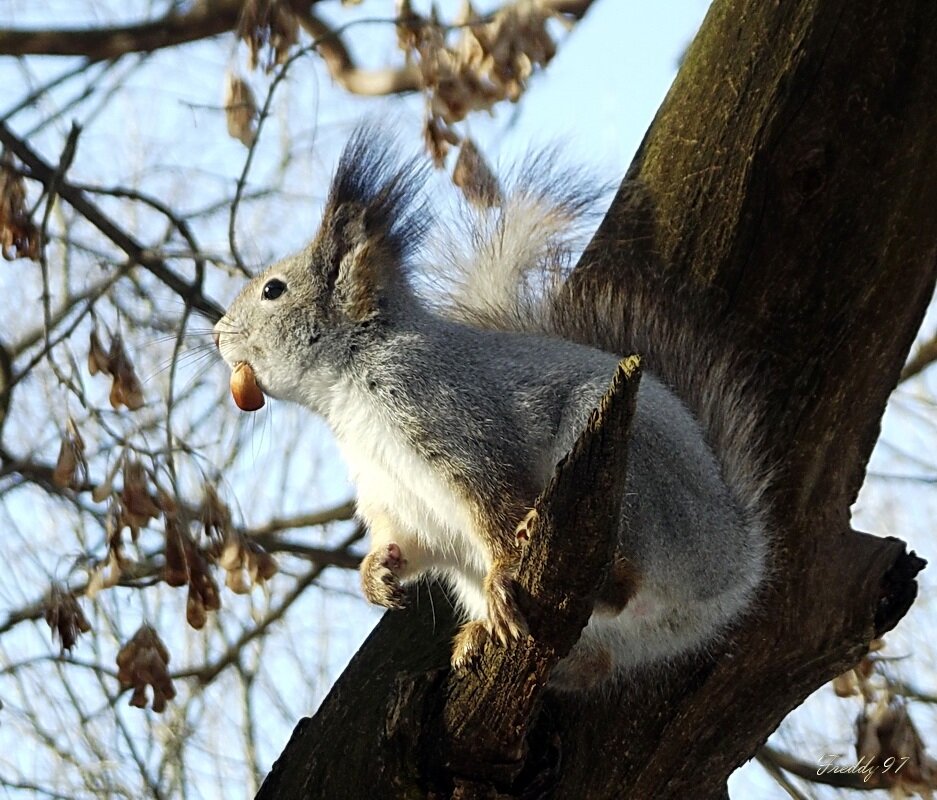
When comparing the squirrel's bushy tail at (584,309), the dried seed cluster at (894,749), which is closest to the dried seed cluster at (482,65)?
the squirrel's bushy tail at (584,309)

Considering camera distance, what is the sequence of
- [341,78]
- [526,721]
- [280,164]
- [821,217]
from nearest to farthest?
[526,721]
[821,217]
[341,78]
[280,164]

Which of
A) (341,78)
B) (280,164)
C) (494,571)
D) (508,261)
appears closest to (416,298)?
(508,261)

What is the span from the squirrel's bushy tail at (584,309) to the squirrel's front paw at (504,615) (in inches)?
22.3

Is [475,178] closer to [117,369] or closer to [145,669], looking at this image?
[117,369]

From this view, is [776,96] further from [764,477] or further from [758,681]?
[758,681]

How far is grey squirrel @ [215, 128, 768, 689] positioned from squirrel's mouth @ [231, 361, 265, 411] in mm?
11

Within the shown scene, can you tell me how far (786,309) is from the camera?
97.0 inches

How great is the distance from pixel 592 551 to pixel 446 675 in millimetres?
358

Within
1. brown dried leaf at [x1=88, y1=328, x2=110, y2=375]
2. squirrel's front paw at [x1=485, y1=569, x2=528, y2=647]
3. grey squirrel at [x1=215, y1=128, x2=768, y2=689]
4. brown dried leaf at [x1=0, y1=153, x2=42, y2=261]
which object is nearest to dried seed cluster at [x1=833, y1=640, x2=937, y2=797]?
grey squirrel at [x1=215, y1=128, x2=768, y2=689]

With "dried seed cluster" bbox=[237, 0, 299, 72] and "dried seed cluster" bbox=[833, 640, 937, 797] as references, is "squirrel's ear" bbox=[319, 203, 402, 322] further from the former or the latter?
"dried seed cluster" bbox=[833, 640, 937, 797]

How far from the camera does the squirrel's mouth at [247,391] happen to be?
2.50m

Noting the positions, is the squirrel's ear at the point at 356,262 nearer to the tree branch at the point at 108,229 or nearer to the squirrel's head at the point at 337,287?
the squirrel's head at the point at 337,287

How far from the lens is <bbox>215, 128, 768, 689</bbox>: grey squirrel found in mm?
2189

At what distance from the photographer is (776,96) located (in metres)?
2.49
